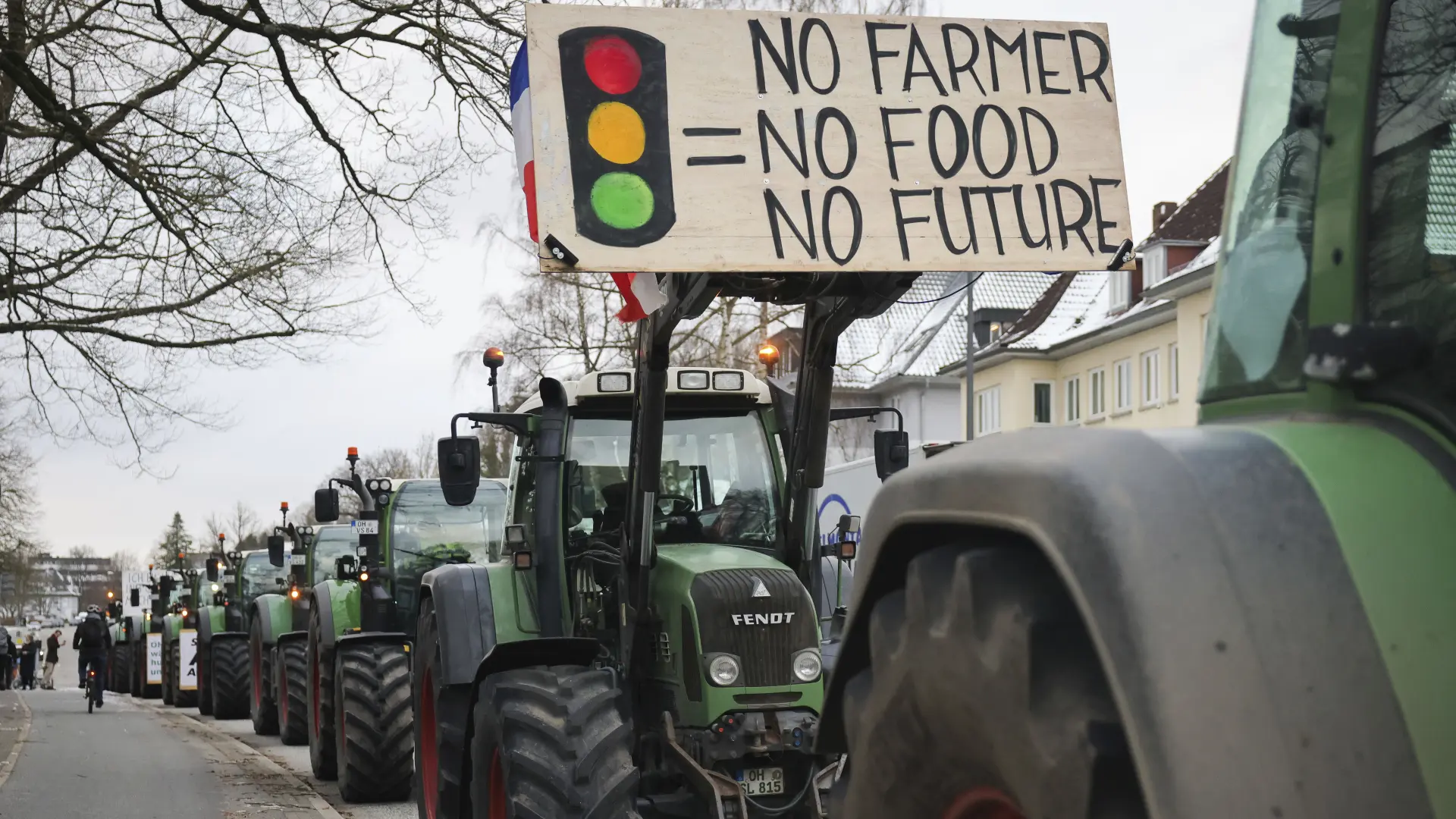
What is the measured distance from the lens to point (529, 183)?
192 inches

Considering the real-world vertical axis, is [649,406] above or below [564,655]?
above

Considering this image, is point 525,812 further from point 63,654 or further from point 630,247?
point 63,654

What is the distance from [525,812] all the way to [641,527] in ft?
4.27

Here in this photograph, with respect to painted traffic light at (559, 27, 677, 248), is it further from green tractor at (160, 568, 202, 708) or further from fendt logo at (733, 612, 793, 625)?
green tractor at (160, 568, 202, 708)

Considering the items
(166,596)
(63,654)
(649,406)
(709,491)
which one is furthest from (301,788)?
(63,654)

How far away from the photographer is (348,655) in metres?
12.3

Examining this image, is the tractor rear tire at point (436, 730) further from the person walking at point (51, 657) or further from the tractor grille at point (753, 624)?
the person walking at point (51, 657)

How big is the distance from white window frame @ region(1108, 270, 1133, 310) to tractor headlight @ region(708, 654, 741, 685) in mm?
37706

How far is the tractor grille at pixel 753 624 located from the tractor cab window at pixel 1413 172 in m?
4.91

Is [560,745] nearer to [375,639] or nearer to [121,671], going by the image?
[375,639]

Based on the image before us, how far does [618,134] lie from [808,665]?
3179mm

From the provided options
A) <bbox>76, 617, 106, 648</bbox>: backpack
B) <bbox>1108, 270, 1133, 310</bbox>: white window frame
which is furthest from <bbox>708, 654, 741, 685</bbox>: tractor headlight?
<bbox>1108, 270, 1133, 310</bbox>: white window frame

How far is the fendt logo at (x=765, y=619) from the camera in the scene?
6727mm

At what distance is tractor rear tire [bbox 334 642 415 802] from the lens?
1170cm
